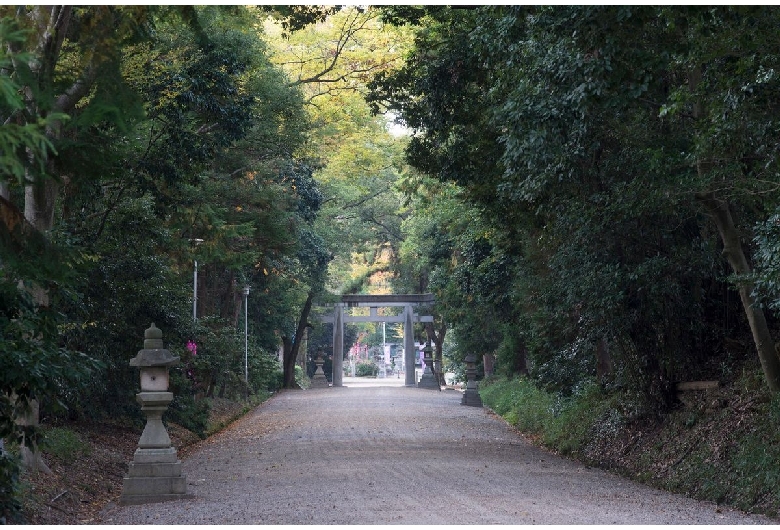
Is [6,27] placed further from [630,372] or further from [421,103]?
[630,372]

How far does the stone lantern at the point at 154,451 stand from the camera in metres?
11.1

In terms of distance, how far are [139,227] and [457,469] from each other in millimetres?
5794

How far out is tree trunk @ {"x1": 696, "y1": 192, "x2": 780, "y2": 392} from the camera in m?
11.6

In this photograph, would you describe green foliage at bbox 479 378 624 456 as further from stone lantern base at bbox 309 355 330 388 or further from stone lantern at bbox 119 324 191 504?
stone lantern base at bbox 309 355 330 388

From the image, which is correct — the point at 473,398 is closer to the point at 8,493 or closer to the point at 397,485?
the point at 397,485

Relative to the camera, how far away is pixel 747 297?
11836 mm

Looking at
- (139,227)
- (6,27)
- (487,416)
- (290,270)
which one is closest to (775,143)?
(6,27)

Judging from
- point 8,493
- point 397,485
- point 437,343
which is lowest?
point 397,485

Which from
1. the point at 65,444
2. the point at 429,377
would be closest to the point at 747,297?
the point at 65,444

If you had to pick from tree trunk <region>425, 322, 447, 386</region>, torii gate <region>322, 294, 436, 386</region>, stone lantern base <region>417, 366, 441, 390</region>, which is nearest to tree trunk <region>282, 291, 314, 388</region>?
torii gate <region>322, 294, 436, 386</region>

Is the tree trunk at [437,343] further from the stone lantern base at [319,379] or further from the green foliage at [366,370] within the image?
the green foliage at [366,370]

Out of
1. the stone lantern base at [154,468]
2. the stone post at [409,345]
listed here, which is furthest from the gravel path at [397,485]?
the stone post at [409,345]

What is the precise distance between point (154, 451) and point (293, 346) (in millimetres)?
31327

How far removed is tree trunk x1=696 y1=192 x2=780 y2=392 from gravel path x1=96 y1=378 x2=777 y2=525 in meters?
2.01
